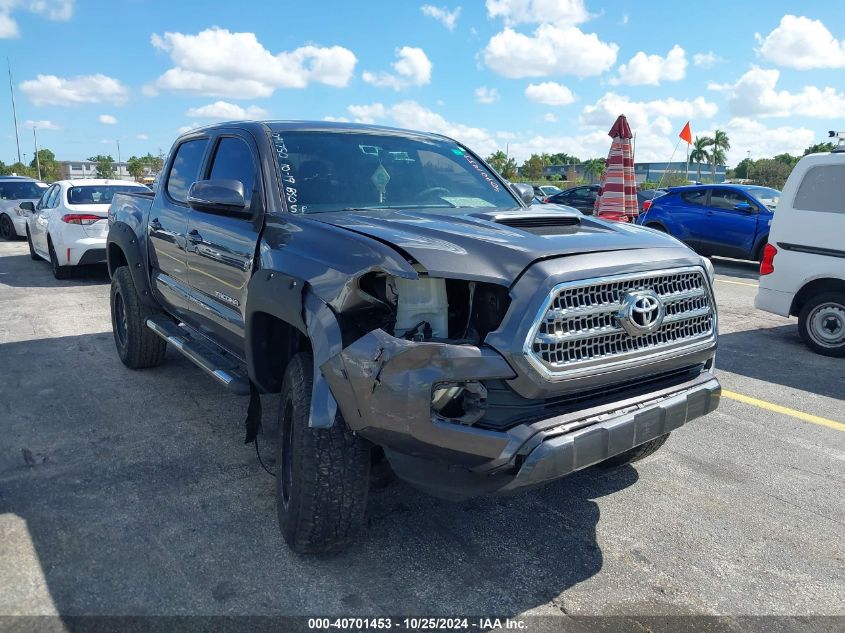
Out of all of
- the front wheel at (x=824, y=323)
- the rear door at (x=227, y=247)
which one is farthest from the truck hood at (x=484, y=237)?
the front wheel at (x=824, y=323)

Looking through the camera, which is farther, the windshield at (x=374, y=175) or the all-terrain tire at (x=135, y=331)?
the all-terrain tire at (x=135, y=331)

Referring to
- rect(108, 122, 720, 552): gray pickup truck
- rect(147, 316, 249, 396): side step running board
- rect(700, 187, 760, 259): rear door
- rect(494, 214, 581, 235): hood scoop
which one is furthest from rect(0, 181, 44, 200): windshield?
rect(494, 214, 581, 235): hood scoop

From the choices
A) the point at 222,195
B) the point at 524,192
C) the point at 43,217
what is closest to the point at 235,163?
the point at 222,195

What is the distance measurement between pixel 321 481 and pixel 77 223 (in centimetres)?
925

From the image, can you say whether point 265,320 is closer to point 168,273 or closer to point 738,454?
point 168,273

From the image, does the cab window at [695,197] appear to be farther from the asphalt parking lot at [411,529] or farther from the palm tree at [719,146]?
the palm tree at [719,146]

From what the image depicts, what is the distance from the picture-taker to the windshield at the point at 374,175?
3.61m

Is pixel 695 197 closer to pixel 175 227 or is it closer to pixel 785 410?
pixel 785 410

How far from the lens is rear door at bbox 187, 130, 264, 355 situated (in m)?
3.55

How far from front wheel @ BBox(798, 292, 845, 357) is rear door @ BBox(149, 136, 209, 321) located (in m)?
5.92

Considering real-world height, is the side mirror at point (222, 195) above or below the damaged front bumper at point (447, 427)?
above

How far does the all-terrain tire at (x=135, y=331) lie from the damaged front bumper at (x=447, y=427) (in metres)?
3.49

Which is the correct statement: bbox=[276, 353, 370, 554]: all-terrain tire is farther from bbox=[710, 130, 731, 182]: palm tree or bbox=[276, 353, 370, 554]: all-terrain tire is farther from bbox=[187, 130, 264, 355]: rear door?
bbox=[710, 130, 731, 182]: palm tree

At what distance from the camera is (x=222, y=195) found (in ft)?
11.2
